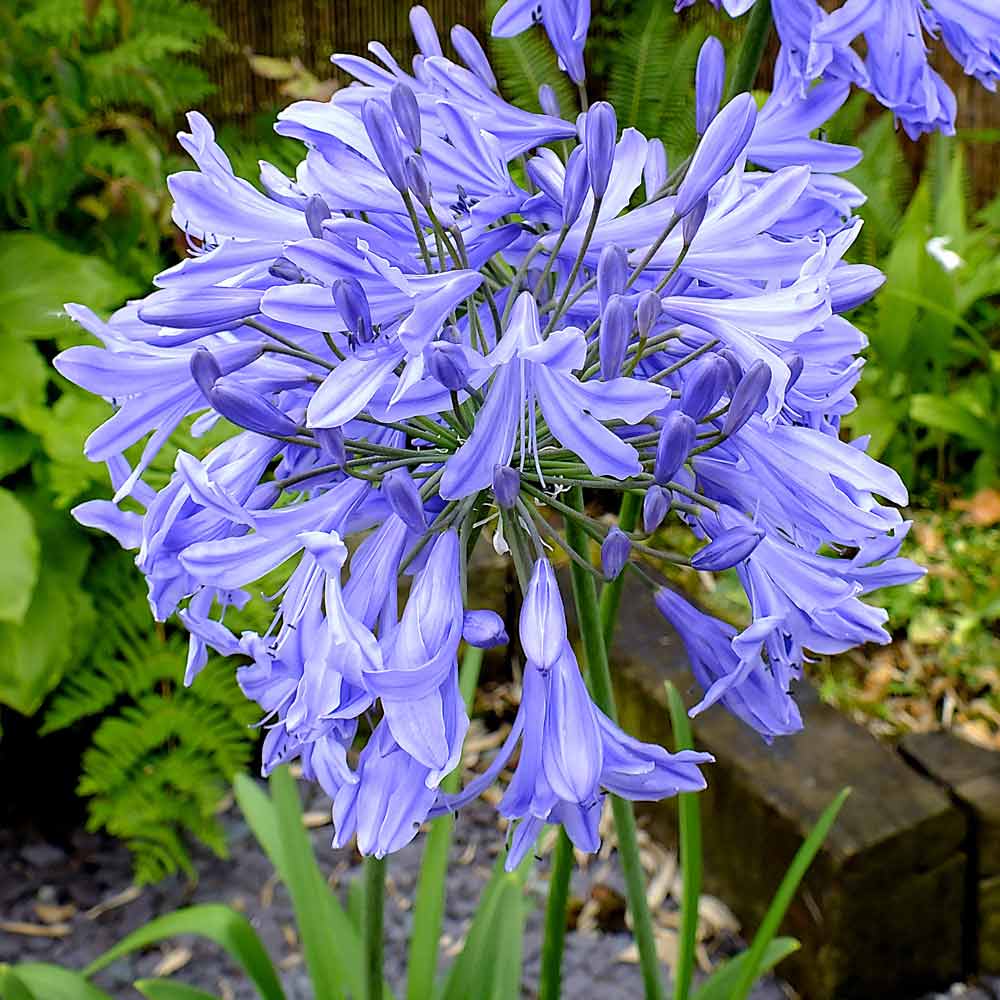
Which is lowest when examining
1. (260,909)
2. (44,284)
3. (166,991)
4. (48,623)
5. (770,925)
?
(260,909)

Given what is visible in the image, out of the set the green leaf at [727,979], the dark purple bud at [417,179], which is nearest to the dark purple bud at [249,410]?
the dark purple bud at [417,179]

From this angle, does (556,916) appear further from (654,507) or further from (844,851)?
(844,851)

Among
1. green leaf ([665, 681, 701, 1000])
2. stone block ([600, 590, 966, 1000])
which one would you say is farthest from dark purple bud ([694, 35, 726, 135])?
stone block ([600, 590, 966, 1000])

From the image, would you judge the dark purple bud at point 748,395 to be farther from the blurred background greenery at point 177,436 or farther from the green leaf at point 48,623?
the green leaf at point 48,623

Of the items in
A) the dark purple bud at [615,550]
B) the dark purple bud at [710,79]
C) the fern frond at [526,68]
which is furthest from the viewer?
the fern frond at [526,68]

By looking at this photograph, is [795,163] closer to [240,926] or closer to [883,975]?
[240,926]

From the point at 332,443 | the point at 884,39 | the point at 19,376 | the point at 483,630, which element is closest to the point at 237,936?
the point at 483,630
